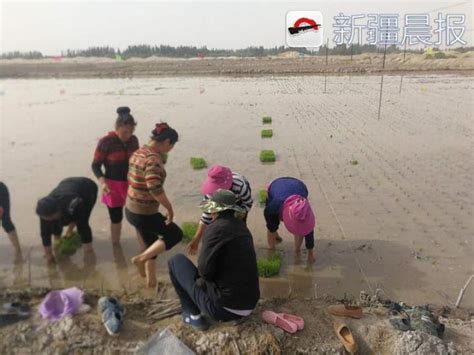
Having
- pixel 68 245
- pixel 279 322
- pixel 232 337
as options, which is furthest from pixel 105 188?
pixel 279 322

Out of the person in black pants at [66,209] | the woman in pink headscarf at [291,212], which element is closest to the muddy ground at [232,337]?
the woman in pink headscarf at [291,212]

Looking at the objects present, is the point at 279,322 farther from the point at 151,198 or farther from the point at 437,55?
the point at 437,55

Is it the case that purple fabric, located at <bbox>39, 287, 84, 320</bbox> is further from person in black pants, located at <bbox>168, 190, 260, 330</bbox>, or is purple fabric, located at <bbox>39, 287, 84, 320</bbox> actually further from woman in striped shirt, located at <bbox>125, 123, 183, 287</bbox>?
person in black pants, located at <bbox>168, 190, 260, 330</bbox>

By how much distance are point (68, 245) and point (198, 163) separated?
3687 mm

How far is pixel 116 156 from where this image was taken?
4.52 meters

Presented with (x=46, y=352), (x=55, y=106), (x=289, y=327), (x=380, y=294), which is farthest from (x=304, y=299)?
(x=55, y=106)

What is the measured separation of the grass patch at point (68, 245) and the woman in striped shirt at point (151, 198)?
4.29ft

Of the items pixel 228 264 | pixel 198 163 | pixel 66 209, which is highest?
pixel 228 264

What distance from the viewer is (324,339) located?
3.26 meters

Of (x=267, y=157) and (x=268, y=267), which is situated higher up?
(x=267, y=157)

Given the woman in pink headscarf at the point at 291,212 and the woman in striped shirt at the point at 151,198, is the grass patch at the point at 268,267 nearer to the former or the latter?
the woman in pink headscarf at the point at 291,212

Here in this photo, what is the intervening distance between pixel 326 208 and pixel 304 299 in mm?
2606

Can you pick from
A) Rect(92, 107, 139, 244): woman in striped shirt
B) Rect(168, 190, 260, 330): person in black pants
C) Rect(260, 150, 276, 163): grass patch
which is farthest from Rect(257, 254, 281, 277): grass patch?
Rect(260, 150, 276, 163): grass patch

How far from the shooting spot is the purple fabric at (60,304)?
11.1ft
